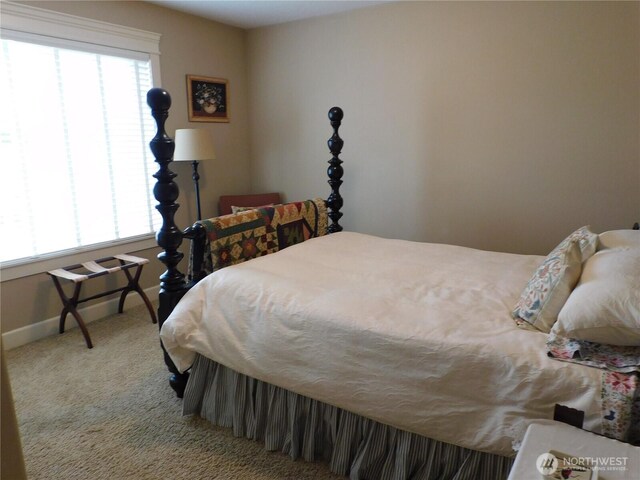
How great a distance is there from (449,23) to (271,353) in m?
2.83

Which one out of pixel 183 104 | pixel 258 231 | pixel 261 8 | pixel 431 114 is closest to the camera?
pixel 258 231

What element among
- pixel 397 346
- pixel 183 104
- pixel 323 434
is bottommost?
pixel 323 434

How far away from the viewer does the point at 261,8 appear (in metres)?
3.67

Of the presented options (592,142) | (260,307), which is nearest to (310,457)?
(260,307)

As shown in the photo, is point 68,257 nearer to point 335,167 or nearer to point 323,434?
point 335,167

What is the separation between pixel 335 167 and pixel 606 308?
216cm

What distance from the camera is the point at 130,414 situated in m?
2.22

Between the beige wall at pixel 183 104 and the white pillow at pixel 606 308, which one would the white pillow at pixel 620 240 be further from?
the beige wall at pixel 183 104

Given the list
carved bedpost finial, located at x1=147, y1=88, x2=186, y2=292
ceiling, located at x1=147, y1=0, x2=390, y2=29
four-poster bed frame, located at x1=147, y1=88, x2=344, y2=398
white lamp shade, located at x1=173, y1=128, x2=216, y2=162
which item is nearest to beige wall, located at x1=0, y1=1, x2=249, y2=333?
ceiling, located at x1=147, y1=0, x2=390, y2=29

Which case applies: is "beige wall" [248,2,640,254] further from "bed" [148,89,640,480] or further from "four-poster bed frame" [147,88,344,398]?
"four-poster bed frame" [147,88,344,398]

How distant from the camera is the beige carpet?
1841 millimetres

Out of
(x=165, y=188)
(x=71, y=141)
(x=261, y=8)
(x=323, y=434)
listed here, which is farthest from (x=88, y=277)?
(x=261, y=8)

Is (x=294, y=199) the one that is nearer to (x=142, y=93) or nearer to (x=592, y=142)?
(x=142, y=93)

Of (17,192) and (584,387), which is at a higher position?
(17,192)
